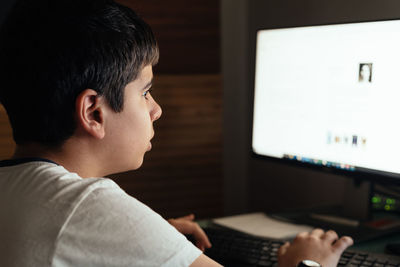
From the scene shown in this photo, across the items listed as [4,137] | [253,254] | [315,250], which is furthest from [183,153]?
[315,250]

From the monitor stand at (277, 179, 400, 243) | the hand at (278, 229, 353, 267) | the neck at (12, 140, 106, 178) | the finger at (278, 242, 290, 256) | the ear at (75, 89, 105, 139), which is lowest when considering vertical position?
the monitor stand at (277, 179, 400, 243)

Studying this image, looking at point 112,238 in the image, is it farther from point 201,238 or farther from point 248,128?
point 248,128

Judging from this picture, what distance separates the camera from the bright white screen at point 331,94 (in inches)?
42.2

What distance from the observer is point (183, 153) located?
1774 millimetres

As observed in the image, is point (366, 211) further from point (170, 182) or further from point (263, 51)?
point (170, 182)

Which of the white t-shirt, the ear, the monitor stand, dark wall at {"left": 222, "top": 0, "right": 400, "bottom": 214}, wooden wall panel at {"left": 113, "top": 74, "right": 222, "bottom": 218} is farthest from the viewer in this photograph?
wooden wall panel at {"left": 113, "top": 74, "right": 222, "bottom": 218}

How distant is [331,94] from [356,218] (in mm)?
320

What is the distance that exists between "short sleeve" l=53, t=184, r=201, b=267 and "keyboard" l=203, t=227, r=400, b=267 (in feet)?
1.11

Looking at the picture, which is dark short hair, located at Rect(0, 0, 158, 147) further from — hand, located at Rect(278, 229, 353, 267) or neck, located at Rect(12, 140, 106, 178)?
hand, located at Rect(278, 229, 353, 267)

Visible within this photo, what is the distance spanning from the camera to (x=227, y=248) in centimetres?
105

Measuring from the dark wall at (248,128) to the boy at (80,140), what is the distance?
674mm

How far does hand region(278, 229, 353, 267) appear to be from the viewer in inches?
35.3

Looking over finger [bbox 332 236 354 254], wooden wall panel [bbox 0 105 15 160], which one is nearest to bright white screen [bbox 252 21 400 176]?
finger [bbox 332 236 354 254]

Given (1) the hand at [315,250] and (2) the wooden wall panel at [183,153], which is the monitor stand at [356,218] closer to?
(1) the hand at [315,250]
